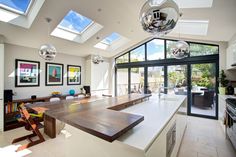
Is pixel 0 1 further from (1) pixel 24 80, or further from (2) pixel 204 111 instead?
(2) pixel 204 111

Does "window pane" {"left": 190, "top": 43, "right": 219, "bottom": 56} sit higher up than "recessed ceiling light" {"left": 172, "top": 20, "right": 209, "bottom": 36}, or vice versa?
"recessed ceiling light" {"left": 172, "top": 20, "right": 209, "bottom": 36}

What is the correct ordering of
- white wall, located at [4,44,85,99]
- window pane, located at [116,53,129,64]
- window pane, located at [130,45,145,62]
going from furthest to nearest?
window pane, located at [116,53,129,64] < window pane, located at [130,45,145,62] < white wall, located at [4,44,85,99]

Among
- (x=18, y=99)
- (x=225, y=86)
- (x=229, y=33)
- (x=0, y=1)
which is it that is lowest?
(x=18, y=99)

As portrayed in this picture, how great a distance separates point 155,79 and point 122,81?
1891 millimetres

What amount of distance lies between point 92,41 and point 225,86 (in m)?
4.88

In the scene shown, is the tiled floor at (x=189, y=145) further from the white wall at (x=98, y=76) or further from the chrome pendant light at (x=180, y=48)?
the white wall at (x=98, y=76)

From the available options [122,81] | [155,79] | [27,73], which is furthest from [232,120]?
[27,73]

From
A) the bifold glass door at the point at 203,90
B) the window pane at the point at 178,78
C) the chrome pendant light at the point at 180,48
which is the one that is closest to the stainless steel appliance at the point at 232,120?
the chrome pendant light at the point at 180,48

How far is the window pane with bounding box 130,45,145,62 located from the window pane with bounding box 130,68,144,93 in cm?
52

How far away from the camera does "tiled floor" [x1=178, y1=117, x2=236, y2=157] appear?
248 cm

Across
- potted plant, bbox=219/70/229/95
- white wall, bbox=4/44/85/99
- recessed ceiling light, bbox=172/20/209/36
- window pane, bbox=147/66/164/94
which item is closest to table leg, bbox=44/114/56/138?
white wall, bbox=4/44/85/99

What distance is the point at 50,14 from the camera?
306 centimetres

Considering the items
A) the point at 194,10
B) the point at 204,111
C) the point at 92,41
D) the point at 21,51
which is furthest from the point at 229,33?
the point at 21,51

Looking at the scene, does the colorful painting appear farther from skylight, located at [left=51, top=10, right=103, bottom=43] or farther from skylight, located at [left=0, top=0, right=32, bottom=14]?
skylight, located at [left=0, top=0, right=32, bottom=14]
